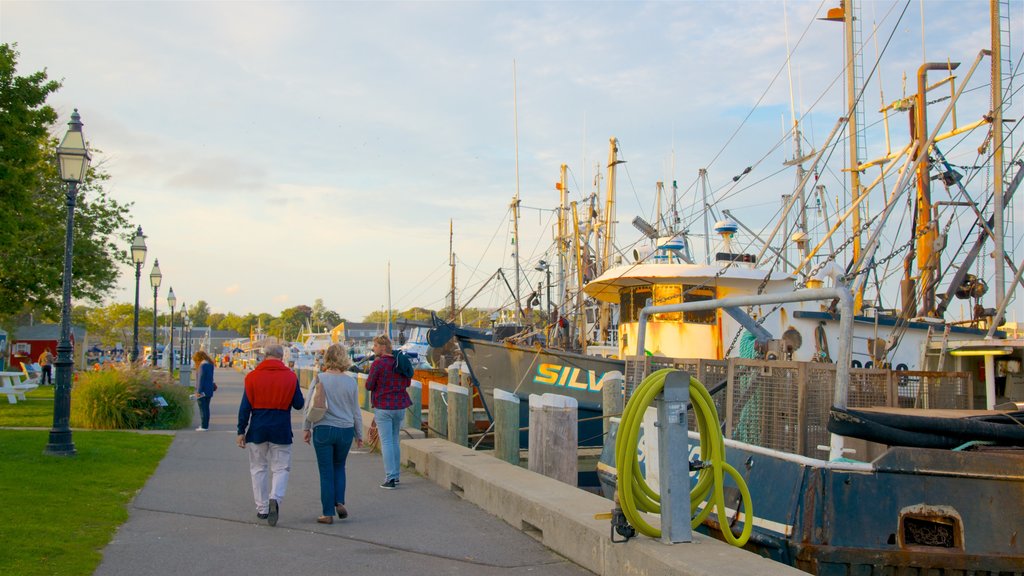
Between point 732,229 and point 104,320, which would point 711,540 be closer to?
point 732,229

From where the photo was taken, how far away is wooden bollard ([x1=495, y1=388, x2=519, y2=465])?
34.7 feet

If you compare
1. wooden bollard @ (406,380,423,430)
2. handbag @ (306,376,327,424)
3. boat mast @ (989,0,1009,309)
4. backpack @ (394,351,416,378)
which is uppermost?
boat mast @ (989,0,1009,309)

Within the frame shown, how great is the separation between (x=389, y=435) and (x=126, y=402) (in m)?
8.77

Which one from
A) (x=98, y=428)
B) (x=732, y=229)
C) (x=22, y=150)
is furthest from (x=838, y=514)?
(x=22, y=150)

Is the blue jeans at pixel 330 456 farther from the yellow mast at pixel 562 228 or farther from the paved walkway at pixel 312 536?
the yellow mast at pixel 562 228

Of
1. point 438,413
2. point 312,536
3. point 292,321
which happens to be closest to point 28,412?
point 438,413

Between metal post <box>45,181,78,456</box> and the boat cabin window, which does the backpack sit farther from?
the boat cabin window

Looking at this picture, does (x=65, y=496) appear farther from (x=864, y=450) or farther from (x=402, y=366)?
(x=864, y=450)

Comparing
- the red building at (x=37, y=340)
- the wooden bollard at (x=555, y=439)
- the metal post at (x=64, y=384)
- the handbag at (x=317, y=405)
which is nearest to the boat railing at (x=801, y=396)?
the wooden bollard at (x=555, y=439)

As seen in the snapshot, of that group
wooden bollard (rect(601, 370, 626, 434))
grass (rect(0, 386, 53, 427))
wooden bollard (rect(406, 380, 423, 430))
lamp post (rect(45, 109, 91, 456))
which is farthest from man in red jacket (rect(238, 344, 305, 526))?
grass (rect(0, 386, 53, 427))

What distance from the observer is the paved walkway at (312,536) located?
666cm

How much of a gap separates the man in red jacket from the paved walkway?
32cm

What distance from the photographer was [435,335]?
639 inches

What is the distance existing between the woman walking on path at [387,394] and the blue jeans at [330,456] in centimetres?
167
